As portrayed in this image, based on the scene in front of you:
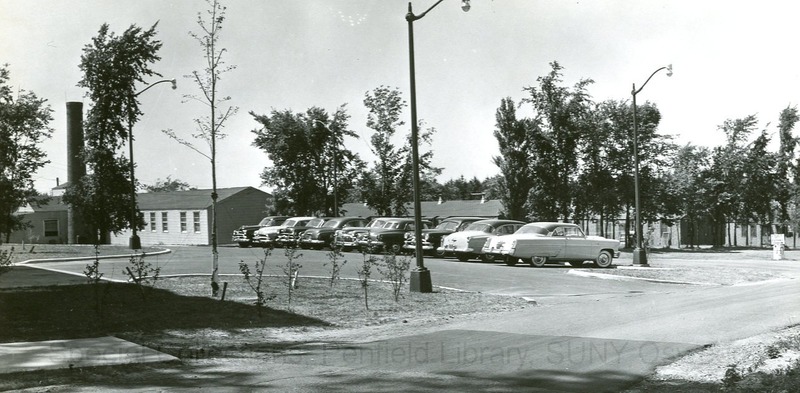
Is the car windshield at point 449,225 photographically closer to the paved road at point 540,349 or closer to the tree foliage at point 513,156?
the tree foliage at point 513,156

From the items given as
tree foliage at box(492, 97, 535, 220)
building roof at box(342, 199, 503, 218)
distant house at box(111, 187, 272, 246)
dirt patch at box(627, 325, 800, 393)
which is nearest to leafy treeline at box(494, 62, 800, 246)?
tree foliage at box(492, 97, 535, 220)

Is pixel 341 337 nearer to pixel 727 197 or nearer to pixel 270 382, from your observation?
pixel 270 382

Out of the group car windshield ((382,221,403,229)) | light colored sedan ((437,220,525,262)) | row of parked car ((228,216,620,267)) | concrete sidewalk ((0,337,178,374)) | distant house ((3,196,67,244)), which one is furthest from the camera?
distant house ((3,196,67,244))

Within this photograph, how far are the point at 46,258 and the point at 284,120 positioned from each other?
29.8 metres

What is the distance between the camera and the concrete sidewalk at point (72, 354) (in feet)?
25.5

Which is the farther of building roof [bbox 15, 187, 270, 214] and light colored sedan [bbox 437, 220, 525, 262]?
building roof [bbox 15, 187, 270, 214]

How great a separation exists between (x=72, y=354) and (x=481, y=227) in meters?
19.2

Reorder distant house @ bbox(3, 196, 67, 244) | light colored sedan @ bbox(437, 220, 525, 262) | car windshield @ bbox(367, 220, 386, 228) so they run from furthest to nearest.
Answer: distant house @ bbox(3, 196, 67, 244) → car windshield @ bbox(367, 220, 386, 228) → light colored sedan @ bbox(437, 220, 525, 262)

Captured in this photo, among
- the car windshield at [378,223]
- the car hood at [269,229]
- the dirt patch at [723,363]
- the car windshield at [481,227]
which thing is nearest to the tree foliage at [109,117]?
the car hood at [269,229]

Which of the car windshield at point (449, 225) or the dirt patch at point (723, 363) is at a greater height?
the car windshield at point (449, 225)

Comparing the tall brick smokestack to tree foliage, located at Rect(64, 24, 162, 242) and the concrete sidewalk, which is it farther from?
the concrete sidewalk

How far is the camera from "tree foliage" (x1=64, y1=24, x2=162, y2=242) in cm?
3559

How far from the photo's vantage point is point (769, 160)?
48750 millimetres

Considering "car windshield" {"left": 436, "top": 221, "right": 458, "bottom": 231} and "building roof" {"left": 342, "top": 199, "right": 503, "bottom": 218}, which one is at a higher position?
"building roof" {"left": 342, "top": 199, "right": 503, "bottom": 218}
